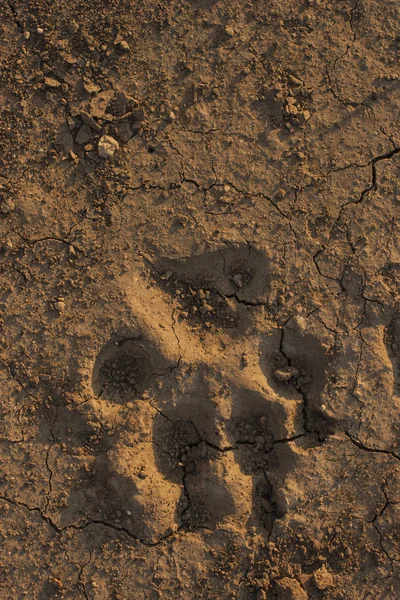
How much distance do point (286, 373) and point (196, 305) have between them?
73cm

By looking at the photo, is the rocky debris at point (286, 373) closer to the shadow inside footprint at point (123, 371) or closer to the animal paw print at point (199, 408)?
the animal paw print at point (199, 408)

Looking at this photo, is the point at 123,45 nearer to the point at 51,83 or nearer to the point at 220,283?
the point at 51,83

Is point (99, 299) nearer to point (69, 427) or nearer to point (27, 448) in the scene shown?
point (69, 427)

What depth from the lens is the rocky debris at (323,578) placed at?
10.7 ft

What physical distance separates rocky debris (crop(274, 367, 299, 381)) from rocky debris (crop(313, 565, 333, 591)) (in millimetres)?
1234

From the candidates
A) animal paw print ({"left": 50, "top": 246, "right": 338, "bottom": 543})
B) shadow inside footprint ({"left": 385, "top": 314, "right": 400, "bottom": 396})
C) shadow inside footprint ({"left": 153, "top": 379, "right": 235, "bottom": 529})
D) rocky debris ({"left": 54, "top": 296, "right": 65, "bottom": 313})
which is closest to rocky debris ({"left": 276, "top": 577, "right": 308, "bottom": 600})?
animal paw print ({"left": 50, "top": 246, "right": 338, "bottom": 543})

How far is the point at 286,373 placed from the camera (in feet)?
11.0

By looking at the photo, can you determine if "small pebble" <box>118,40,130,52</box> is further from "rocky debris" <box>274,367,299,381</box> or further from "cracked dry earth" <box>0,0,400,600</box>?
"rocky debris" <box>274,367,299,381</box>

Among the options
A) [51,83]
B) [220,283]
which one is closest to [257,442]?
[220,283]

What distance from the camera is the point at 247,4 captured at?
139 inches

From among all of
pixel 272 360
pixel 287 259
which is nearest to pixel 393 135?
pixel 287 259

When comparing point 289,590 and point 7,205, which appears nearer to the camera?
point 289,590

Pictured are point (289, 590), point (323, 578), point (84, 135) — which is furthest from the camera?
point (84, 135)

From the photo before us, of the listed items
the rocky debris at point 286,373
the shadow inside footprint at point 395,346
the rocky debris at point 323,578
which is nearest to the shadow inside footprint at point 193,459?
the rocky debris at point 286,373
